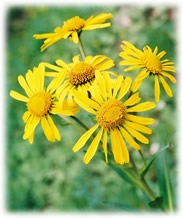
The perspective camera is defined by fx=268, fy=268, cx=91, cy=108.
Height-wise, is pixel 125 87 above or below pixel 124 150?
above

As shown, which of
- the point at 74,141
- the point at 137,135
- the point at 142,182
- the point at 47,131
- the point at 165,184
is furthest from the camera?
the point at 74,141

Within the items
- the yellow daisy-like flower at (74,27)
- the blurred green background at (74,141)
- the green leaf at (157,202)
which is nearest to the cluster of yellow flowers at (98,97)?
the yellow daisy-like flower at (74,27)

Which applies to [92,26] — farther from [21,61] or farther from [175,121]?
[21,61]

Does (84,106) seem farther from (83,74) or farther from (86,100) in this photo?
(83,74)

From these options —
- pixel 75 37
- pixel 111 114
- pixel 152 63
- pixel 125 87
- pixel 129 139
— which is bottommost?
pixel 129 139

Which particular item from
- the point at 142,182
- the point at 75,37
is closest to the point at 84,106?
the point at 75,37

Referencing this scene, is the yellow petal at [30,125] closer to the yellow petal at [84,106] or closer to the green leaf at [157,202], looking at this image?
the yellow petal at [84,106]

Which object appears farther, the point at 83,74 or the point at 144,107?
the point at 83,74
